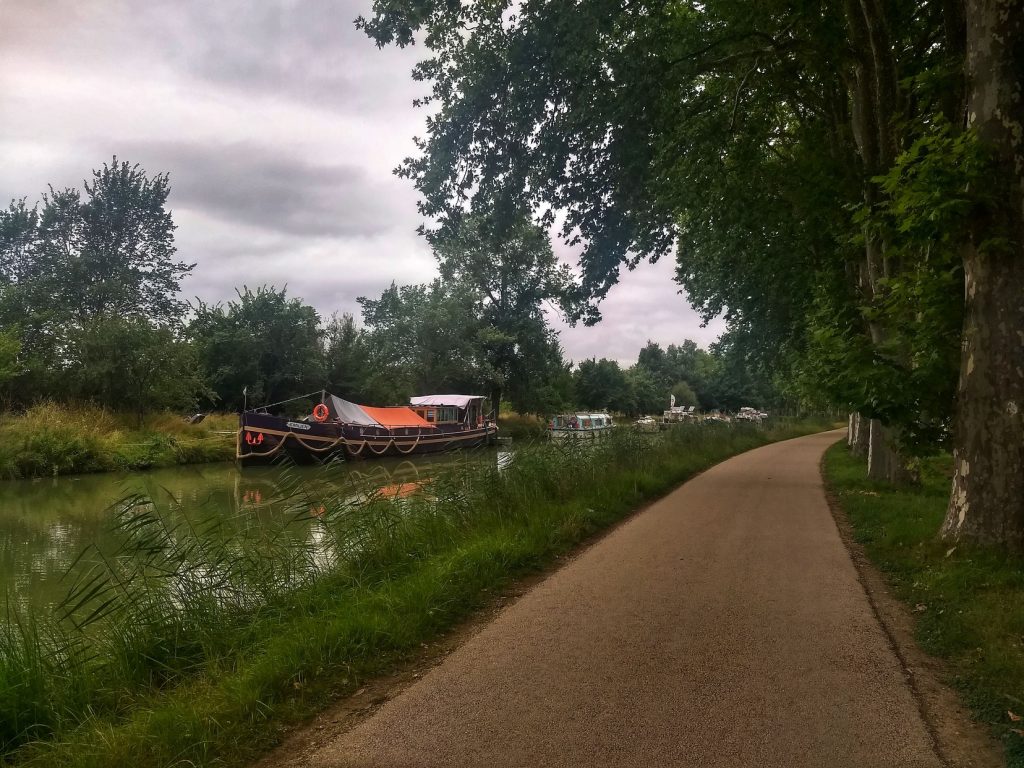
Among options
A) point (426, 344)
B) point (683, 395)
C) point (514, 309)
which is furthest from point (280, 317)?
point (683, 395)

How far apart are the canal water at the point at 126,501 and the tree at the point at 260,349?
718 inches

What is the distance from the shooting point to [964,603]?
18.3 ft

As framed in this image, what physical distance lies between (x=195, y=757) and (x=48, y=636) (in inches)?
116

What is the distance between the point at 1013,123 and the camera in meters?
6.63

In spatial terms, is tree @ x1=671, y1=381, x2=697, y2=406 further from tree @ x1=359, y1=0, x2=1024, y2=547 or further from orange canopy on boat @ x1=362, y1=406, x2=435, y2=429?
tree @ x1=359, y1=0, x2=1024, y2=547

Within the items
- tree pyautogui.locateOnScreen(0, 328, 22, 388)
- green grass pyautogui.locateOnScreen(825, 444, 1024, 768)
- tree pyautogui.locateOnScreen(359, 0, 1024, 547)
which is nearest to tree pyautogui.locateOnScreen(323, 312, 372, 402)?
tree pyautogui.locateOnScreen(0, 328, 22, 388)

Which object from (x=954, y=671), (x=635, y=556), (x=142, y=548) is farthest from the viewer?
(x=635, y=556)

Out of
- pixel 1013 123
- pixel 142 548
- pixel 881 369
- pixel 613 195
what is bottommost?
pixel 142 548

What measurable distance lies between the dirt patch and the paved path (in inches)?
3.6

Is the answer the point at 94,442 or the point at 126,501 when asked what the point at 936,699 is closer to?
the point at 126,501

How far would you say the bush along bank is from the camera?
3740 millimetres

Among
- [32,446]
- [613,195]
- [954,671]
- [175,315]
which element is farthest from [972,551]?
[175,315]

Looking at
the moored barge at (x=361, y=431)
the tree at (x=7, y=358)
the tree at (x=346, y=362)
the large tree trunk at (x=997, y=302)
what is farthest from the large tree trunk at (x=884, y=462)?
the tree at (x=346, y=362)

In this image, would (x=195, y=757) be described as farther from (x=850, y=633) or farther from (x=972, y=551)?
(x=972, y=551)
